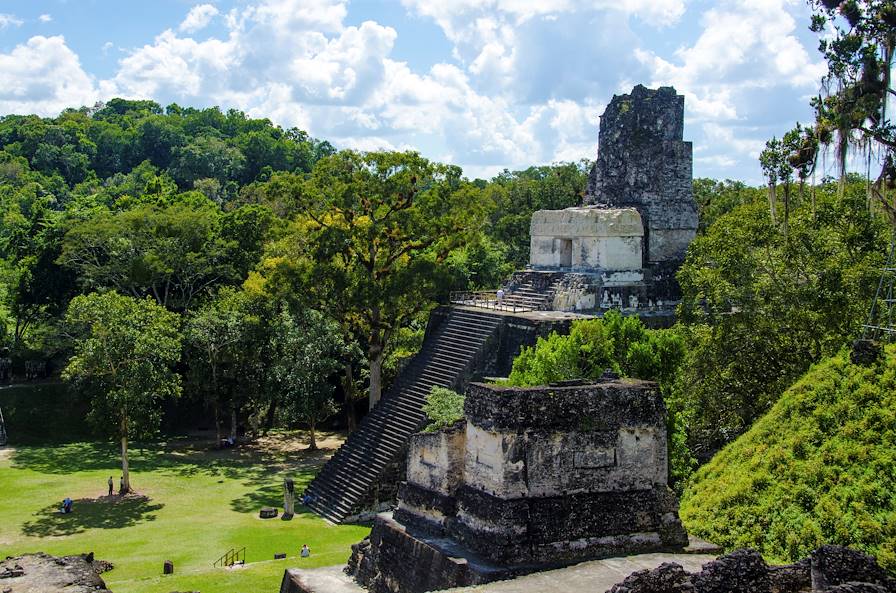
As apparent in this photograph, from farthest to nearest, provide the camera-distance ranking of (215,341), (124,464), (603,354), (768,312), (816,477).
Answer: (215,341) < (124,464) < (768,312) < (603,354) < (816,477)

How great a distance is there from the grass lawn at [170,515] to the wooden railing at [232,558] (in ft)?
0.51

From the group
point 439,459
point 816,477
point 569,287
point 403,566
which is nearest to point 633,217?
point 569,287

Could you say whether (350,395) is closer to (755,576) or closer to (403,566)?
(403,566)

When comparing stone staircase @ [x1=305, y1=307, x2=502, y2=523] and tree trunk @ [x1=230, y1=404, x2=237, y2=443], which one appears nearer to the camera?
stone staircase @ [x1=305, y1=307, x2=502, y2=523]

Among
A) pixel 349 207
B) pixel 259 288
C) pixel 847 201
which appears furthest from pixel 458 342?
pixel 847 201

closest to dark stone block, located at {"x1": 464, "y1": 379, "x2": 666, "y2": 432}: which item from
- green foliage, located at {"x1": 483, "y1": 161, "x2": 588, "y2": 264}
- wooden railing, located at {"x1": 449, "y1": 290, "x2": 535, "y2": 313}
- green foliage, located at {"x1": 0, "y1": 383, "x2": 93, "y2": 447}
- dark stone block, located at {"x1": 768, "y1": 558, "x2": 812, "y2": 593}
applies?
dark stone block, located at {"x1": 768, "y1": 558, "x2": 812, "y2": 593}

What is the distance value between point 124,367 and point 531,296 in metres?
10.5

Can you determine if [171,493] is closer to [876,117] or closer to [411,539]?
[411,539]

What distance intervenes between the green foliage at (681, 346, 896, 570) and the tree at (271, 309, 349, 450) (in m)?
13.2

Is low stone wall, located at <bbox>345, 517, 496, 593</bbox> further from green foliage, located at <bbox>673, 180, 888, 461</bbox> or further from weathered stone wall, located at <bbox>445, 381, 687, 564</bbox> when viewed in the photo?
green foliage, located at <bbox>673, 180, 888, 461</bbox>

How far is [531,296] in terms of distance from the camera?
24.7 meters

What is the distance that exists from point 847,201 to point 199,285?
73.3ft

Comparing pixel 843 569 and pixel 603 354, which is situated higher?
pixel 603 354

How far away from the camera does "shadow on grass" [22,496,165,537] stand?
67.2 ft
